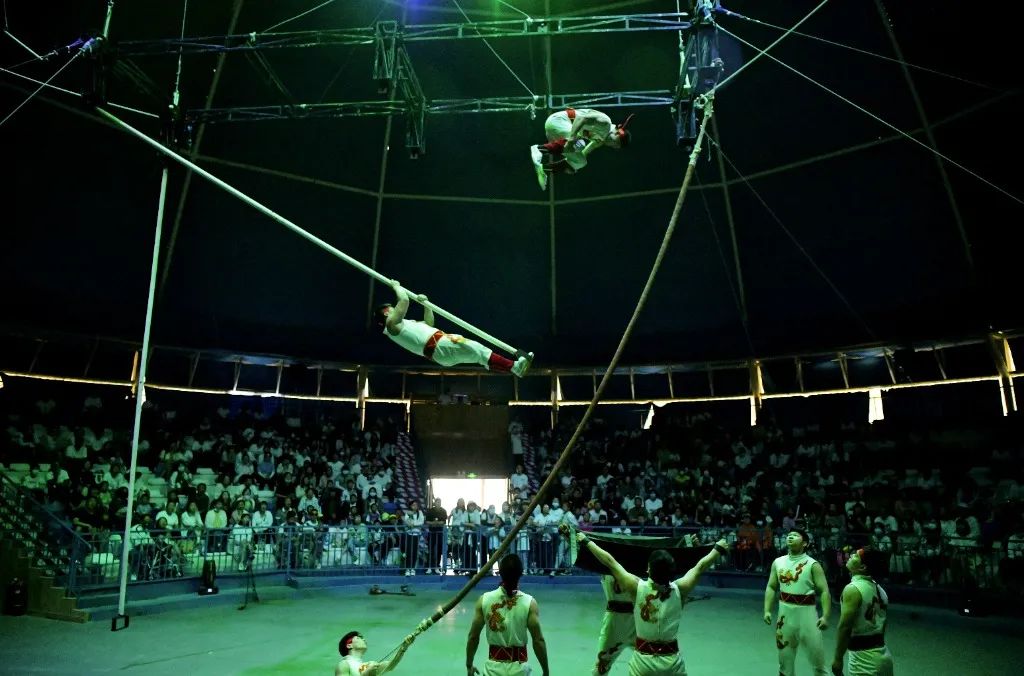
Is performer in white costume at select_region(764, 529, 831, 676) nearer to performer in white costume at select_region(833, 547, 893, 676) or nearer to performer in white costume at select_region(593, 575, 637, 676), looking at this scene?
performer in white costume at select_region(833, 547, 893, 676)

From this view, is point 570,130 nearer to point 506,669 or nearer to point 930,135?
point 506,669

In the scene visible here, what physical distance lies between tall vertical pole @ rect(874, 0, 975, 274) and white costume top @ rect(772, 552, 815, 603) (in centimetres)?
890

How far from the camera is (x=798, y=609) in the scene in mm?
7316

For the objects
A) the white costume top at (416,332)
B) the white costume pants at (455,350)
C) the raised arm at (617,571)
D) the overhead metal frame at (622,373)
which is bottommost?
the raised arm at (617,571)

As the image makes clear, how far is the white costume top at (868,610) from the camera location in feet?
19.6

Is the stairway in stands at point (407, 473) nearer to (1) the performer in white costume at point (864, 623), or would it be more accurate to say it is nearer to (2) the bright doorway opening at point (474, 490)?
(2) the bright doorway opening at point (474, 490)

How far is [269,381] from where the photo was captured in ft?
62.7

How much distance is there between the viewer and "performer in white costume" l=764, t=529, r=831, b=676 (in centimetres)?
721

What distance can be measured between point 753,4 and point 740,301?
21.0 feet

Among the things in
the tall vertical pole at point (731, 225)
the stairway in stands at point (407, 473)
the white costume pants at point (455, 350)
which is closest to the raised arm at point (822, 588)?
the white costume pants at point (455, 350)

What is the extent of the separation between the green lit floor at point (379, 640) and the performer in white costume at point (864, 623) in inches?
105

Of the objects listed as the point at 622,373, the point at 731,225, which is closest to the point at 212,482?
the point at 622,373

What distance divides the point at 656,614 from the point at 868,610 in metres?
1.88

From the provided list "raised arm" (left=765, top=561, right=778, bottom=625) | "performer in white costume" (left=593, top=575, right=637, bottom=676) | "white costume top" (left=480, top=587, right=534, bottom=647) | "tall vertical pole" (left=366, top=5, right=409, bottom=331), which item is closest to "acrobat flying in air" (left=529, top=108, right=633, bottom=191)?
"performer in white costume" (left=593, top=575, right=637, bottom=676)
